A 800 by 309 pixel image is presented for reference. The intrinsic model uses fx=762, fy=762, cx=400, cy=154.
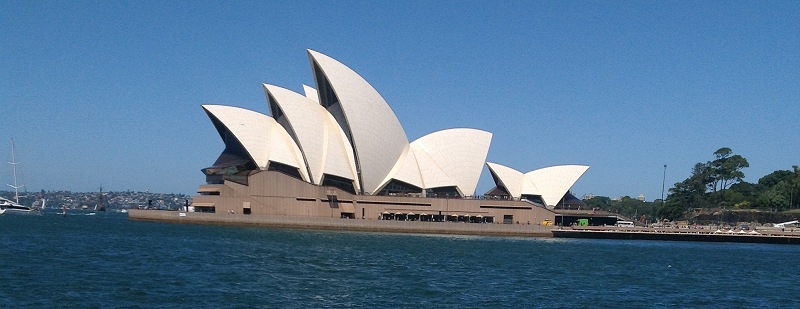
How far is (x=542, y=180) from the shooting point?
74750mm

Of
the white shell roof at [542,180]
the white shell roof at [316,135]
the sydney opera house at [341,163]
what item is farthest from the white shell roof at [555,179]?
the white shell roof at [316,135]

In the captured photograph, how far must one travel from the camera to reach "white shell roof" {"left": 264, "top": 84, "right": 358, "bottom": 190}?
61094 millimetres

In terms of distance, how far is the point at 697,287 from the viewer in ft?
91.2

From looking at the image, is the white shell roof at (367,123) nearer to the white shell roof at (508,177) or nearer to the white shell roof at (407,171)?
the white shell roof at (407,171)

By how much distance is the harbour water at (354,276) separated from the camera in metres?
21.2

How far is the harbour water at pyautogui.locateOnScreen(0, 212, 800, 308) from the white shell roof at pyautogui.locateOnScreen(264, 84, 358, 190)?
19.7 metres

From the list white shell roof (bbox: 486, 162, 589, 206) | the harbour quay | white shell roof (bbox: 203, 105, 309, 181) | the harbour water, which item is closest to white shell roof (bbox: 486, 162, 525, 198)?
white shell roof (bbox: 486, 162, 589, 206)

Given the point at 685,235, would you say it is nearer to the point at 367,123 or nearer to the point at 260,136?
the point at 367,123

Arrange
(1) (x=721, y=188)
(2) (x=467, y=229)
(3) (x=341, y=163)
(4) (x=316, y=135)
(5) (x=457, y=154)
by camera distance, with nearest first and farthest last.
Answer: (2) (x=467, y=229) < (4) (x=316, y=135) < (3) (x=341, y=163) < (5) (x=457, y=154) < (1) (x=721, y=188)

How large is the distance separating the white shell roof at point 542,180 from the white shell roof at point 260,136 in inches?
795

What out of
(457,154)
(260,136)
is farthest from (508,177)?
(260,136)

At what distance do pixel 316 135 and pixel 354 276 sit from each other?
118 ft

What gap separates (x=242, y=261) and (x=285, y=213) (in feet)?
112

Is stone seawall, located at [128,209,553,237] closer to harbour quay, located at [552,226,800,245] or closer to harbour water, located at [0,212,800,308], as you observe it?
harbour quay, located at [552,226,800,245]
